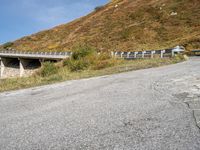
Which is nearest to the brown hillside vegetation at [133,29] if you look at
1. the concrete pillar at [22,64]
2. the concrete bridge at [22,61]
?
the concrete bridge at [22,61]

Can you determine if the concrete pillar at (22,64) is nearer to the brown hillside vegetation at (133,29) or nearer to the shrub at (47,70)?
the brown hillside vegetation at (133,29)

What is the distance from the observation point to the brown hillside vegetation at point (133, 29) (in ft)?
134

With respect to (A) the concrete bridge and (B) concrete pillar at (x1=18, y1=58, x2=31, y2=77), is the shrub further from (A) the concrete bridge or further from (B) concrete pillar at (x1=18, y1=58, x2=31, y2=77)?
(B) concrete pillar at (x1=18, y1=58, x2=31, y2=77)

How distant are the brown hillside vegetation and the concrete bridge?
7542mm

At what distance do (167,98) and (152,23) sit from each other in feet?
147

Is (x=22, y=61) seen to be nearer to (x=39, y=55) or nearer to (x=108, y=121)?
(x=39, y=55)

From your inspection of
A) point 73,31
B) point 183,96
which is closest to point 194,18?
point 73,31

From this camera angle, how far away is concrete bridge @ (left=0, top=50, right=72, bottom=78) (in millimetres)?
43256

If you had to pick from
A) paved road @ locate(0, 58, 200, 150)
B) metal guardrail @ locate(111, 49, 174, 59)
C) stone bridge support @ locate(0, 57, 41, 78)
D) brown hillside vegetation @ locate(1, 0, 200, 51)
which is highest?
brown hillside vegetation @ locate(1, 0, 200, 51)

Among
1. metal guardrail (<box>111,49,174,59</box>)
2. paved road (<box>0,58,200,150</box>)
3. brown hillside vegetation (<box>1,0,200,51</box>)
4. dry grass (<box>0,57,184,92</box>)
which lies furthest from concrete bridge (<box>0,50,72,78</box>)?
paved road (<box>0,58,200,150</box>)

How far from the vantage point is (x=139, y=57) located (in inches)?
917

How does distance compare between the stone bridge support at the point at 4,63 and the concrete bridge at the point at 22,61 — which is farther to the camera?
the stone bridge support at the point at 4,63

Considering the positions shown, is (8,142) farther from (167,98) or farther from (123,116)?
(167,98)

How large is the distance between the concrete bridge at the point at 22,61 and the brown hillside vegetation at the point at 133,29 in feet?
24.7
